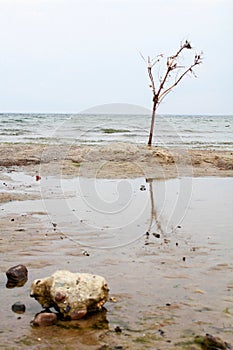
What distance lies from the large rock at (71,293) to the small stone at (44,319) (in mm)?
94

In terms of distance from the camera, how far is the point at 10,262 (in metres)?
5.48

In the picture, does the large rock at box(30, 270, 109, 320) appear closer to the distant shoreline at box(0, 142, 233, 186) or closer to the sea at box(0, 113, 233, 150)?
the distant shoreline at box(0, 142, 233, 186)

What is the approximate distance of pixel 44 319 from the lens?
12.9 feet

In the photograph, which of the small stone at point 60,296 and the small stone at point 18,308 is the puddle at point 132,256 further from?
the small stone at point 60,296

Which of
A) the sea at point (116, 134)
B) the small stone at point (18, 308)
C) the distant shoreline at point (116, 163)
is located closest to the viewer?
the small stone at point (18, 308)

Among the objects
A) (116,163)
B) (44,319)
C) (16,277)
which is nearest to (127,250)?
(16,277)

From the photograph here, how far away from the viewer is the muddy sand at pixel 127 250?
12.6ft

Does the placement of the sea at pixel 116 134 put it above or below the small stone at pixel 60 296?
above

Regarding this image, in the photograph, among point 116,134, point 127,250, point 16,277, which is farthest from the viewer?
point 116,134

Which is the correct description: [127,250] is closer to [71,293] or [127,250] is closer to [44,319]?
[71,293]

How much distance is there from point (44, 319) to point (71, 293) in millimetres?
307

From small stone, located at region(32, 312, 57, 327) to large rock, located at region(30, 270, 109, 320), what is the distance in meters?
0.09

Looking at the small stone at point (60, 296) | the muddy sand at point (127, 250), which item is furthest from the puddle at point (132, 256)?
the small stone at point (60, 296)

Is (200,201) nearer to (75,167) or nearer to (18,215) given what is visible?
(18,215)
